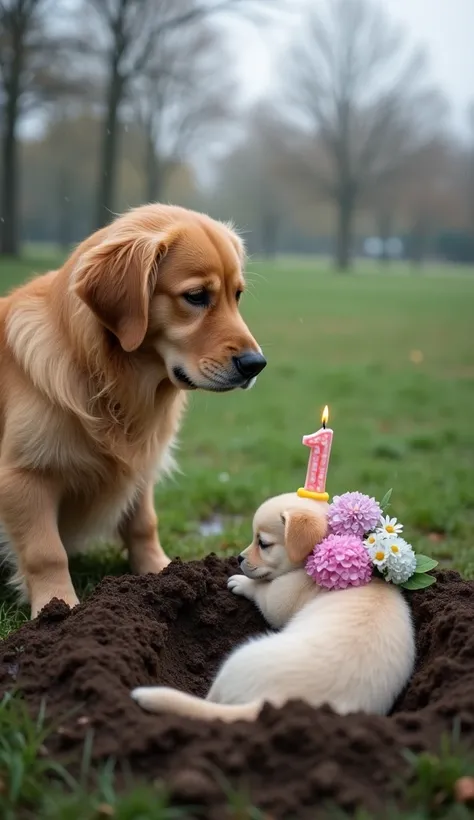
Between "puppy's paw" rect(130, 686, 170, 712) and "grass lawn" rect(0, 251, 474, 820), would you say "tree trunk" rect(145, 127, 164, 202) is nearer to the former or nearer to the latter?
"grass lawn" rect(0, 251, 474, 820)

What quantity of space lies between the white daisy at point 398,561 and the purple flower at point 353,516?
0.09m

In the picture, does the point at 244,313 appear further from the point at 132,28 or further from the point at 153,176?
the point at 153,176

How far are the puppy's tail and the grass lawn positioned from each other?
12.3 inches

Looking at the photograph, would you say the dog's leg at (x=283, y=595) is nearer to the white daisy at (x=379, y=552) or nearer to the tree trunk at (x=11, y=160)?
the white daisy at (x=379, y=552)

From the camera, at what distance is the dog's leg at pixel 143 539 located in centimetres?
392

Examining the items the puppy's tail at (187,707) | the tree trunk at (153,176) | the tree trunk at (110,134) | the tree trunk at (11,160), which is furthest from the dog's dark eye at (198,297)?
the tree trunk at (153,176)

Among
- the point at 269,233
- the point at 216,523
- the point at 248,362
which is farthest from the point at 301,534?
the point at 269,233

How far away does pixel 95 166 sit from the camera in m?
15.6

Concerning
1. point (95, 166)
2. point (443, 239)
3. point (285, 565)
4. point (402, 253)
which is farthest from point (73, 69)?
point (402, 253)

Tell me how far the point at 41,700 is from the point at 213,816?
70 centimetres

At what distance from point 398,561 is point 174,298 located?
4.39 feet

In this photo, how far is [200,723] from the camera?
6.27ft

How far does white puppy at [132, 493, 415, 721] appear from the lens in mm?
2090

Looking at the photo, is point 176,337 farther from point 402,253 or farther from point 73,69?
point 402,253
